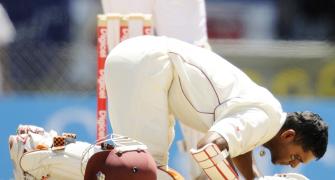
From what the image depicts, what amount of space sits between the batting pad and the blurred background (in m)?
1.95

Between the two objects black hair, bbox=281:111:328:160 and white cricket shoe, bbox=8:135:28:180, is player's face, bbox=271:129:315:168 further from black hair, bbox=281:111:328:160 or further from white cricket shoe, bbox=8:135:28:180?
white cricket shoe, bbox=8:135:28:180

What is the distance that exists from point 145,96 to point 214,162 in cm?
49

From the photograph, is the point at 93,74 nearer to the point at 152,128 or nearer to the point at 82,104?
the point at 82,104

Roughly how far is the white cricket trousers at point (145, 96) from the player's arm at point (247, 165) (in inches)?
14.0

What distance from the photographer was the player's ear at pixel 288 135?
4910mm

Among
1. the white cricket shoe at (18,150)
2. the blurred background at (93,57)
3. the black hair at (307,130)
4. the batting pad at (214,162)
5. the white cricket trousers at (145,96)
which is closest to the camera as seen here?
the batting pad at (214,162)

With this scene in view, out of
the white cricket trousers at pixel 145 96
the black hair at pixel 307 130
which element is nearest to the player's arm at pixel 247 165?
the black hair at pixel 307 130

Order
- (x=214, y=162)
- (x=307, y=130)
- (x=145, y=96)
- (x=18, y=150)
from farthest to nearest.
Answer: (x=18, y=150), (x=307, y=130), (x=145, y=96), (x=214, y=162)

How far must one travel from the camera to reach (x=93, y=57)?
8.04 meters

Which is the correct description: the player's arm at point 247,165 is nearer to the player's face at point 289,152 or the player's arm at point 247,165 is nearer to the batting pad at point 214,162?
the player's face at point 289,152

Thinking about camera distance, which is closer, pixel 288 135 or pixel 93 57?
pixel 288 135

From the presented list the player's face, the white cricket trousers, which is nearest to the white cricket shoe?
the white cricket trousers

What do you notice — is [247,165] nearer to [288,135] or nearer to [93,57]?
[288,135]

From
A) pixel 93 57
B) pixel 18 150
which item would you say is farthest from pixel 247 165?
pixel 93 57
